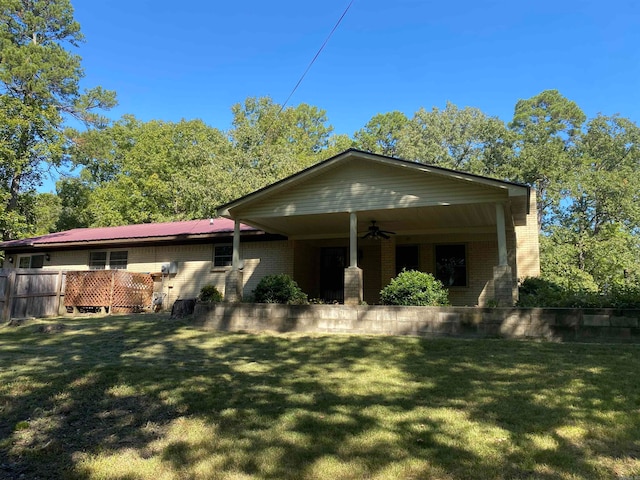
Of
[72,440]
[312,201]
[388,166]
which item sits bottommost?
[72,440]

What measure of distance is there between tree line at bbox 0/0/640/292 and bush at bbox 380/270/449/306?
12.4 meters

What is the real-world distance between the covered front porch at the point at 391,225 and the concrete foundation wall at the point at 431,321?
76 centimetres

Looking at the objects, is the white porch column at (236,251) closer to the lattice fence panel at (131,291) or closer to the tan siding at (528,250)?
the lattice fence panel at (131,291)

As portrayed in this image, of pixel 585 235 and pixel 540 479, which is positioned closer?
pixel 540 479

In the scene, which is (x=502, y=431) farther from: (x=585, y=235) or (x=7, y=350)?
(x=585, y=235)

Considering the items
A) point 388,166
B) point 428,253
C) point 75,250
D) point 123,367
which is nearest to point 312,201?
point 388,166

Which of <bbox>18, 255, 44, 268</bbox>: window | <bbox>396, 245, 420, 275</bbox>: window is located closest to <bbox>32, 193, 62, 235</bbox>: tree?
<bbox>18, 255, 44, 268</bbox>: window

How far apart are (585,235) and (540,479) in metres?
25.7

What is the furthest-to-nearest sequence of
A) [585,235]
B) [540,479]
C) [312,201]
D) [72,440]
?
1. [585,235]
2. [312,201]
3. [72,440]
4. [540,479]

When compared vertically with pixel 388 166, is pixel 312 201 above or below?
below

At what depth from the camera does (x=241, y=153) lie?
3108cm

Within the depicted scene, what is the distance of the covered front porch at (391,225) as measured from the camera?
10578 mm

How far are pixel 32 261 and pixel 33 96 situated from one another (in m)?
11.7

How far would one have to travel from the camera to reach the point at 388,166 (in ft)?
36.9
